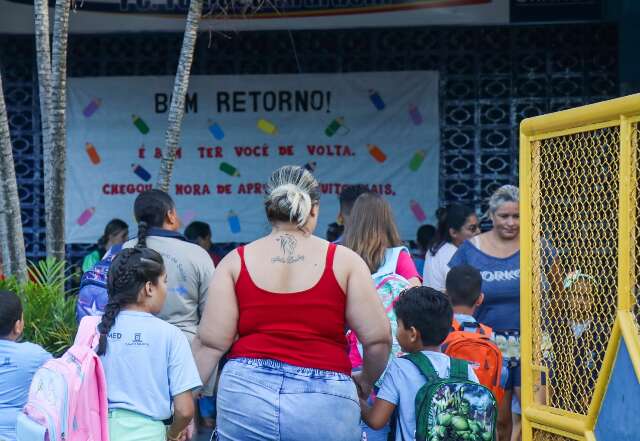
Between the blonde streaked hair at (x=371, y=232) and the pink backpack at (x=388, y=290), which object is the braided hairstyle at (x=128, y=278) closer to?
the pink backpack at (x=388, y=290)

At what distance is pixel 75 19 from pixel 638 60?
4.92m

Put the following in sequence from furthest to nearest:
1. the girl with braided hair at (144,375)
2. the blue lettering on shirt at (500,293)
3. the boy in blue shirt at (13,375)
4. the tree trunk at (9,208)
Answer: the tree trunk at (9,208) < the blue lettering on shirt at (500,293) < the boy in blue shirt at (13,375) < the girl with braided hair at (144,375)

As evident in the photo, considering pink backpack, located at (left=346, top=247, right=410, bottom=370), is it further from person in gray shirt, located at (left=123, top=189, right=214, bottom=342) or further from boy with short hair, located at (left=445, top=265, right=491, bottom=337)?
person in gray shirt, located at (left=123, top=189, right=214, bottom=342)

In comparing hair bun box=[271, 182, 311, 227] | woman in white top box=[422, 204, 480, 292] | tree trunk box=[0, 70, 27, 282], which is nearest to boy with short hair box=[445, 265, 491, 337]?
hair bun box=[271, 182, 311, 227]

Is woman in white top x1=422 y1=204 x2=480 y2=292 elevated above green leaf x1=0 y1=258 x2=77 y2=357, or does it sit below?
above

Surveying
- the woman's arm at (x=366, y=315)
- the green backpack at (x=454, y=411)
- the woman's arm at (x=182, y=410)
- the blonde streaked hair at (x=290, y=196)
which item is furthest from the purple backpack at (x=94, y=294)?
the green backpack at (x=454, y=411)

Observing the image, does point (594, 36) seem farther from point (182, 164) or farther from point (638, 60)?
point (182, 164)

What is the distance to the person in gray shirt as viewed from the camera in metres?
5.82

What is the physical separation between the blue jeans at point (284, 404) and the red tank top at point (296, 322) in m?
0.04

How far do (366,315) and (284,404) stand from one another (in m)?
0.46

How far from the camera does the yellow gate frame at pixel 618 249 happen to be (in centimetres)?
386

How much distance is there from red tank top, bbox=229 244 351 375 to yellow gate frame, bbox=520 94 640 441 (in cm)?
90

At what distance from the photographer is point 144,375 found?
4.39 meters

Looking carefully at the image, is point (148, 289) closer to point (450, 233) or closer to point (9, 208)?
A: point (9, 208)
